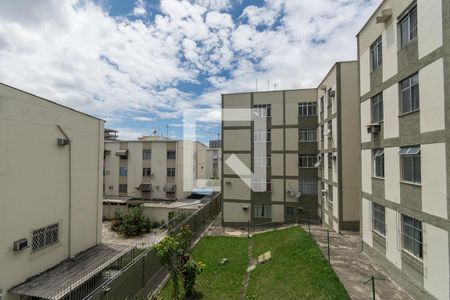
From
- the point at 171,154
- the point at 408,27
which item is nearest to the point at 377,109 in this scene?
the point at 408,27

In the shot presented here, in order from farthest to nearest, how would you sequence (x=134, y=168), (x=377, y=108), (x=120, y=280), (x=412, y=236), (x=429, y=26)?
1. (x=134, y=168)
2. (x=377, y=108)
3. (x=120, y=280)
4. (x=412, y=236)
5. (x=429, y=26)

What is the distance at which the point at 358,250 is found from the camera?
40.5ft

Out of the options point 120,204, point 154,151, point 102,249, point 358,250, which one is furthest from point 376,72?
point 120,204

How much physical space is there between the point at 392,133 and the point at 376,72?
3.05 meters

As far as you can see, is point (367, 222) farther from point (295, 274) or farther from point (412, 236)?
point (295, 274)

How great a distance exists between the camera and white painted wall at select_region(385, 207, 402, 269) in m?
9.13

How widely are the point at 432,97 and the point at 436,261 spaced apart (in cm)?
477

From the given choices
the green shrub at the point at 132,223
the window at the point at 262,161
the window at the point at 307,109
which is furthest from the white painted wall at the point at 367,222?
the green shrub at the point at 132,223

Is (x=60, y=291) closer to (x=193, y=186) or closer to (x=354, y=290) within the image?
(x=354, y=290)

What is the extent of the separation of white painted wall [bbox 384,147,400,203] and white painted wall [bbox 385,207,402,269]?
62 cm

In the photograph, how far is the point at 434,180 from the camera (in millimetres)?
7117

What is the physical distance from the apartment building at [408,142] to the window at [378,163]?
0.04 m

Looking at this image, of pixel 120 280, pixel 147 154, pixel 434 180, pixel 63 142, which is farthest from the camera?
pixel 147 154

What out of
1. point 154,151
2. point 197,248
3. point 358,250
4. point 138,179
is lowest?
point 197,248
